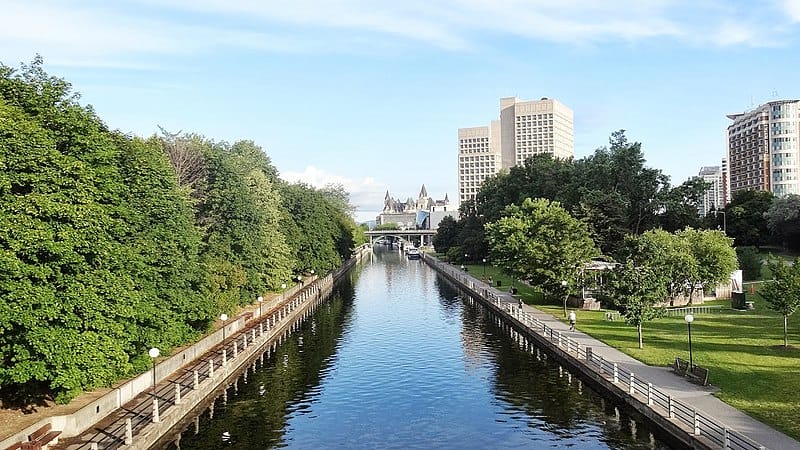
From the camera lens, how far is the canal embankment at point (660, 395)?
69.8ft

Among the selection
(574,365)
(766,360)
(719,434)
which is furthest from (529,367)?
(719,434)

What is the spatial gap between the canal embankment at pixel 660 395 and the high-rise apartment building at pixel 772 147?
485ft

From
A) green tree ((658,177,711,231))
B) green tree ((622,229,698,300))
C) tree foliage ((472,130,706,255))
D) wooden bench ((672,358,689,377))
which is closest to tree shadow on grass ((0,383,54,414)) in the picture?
wooden bench ((672,358,689,377))

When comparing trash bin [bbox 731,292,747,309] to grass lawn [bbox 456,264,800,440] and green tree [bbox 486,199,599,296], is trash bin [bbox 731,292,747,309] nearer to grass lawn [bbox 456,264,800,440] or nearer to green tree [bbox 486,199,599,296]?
grass lawn [bbox 456,264,800,440]

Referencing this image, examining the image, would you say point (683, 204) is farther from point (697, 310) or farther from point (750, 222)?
point (750, 222)

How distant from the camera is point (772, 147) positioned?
172000mm

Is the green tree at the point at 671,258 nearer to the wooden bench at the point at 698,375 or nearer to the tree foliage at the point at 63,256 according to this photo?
the wooden bench at the point at 698,375

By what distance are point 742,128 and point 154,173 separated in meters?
193

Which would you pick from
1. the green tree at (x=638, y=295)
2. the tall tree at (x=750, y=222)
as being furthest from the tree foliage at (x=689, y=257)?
the tall tree at (x=750, y=222)

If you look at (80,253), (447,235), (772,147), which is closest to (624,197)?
(80,253)

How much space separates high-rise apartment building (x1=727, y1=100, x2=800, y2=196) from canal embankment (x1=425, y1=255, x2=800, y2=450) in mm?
147686

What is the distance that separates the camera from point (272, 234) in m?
63.7

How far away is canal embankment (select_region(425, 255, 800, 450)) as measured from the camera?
837 inches

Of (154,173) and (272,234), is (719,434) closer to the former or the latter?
(154,173)
